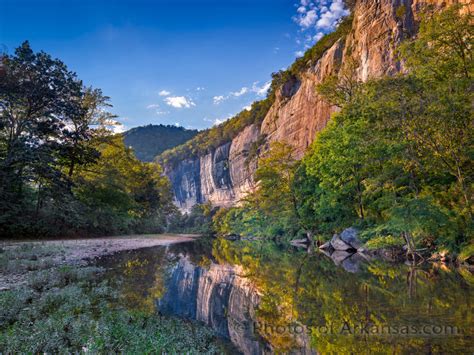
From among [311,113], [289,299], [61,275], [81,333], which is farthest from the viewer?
[311,113]

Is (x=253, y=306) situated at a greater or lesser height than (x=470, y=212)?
lesser

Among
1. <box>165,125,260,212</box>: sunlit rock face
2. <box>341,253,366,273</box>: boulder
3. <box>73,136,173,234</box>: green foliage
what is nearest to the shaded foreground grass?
<box>341,253,366,273</box>: boulder

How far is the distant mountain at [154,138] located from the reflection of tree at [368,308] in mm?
146426

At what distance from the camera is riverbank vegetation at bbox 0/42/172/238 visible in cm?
1928

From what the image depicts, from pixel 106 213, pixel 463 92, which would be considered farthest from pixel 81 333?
pixel 106 213

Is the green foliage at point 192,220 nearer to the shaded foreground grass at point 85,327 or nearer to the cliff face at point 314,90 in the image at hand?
the cliff face at point 314,90

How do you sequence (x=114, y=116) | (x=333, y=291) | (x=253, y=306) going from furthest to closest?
(x=114, y=116) → (x=333, y=291) → (x=253, y=306)

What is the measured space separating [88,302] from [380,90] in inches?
549

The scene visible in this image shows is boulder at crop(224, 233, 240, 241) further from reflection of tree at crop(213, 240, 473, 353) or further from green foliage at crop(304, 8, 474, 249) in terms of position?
reflection of tree at crop(213, 240, 473, 353)

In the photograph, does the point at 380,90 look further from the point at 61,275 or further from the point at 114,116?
the point at 114,116

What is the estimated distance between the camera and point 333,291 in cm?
808

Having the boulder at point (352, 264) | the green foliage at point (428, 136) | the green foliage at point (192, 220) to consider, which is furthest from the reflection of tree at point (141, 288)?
the green foliage at point (192, 220)

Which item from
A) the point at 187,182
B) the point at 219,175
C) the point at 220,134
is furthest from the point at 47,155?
the point at 187,182

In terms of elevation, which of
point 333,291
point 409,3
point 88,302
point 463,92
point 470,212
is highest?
point 409,3
